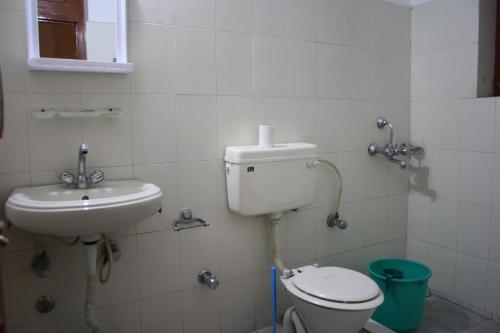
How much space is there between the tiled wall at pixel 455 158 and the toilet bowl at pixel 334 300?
98 centimetres

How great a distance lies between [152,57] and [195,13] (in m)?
0.29

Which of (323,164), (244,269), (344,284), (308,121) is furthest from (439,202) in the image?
(244,269)

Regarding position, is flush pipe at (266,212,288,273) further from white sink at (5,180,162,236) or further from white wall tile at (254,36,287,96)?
white sink at (5,180,162,236)

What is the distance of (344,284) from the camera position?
62.0 inches

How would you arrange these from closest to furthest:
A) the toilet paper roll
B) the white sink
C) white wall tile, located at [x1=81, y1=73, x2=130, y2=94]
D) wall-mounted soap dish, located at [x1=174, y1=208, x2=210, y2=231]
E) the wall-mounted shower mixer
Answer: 1. the white sink
2. white wall tile, located at [x1=81, y1=73, x2=130, y2=94]
3. wall-mounted soap dish, located at [x1=174, y1=208, x2=210, y2=231]
4. the toilet paper roll
5. the wall-mounted shower mixer

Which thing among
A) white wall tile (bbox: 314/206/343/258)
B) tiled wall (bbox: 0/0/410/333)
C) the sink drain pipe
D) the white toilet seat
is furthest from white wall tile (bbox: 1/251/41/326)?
white wall tile (bbox: 314/206/343/258)

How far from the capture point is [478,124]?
2.16 meters

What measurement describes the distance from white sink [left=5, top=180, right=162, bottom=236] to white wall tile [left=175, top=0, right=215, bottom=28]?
0.79 m

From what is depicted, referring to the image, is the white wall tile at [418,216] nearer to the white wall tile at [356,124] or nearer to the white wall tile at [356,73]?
the white wall tile at [356,124]

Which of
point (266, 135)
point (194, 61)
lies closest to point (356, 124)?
point (266, 135)

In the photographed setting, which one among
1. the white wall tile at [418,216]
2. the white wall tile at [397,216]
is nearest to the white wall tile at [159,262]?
the white wall tile at [397,216]

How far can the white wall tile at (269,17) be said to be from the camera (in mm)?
1883

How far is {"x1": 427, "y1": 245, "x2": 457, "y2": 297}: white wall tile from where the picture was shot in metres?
2.33

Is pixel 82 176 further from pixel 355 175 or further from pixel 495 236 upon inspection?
pixel 495 236
